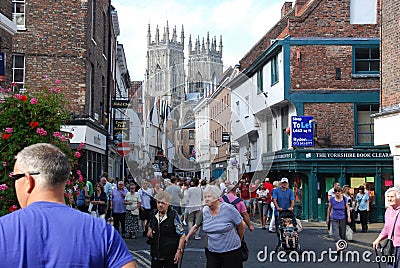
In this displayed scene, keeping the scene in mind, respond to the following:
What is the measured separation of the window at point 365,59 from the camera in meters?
29.4

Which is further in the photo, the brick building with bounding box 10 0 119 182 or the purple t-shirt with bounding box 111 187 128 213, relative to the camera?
the brick building with bounding box 10 0 119 182

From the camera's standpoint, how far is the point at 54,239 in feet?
10.3

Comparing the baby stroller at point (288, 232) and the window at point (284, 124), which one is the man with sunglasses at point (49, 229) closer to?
the baby stroller at point (288, 232)

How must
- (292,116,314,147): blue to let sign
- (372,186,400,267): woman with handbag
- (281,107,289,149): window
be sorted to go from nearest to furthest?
(372,186,400,267): woman with handbag < (292,116,314,147): blue to let sign < (281,107,289,149): window

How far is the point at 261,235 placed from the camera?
21.1 m

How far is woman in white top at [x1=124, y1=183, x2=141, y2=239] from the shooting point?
19.4m

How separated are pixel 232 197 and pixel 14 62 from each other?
1678cm

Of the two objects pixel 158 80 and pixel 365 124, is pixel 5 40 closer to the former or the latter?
pixel 158 80

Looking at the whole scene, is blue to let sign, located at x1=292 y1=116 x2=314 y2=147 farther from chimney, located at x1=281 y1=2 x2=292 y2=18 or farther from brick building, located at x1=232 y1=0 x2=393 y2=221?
chimney, located at x1=281 y1=2 x2=292 y2=18

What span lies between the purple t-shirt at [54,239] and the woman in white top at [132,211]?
1618 centimetres

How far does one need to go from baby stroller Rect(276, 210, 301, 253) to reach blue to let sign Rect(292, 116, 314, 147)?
1287 cm

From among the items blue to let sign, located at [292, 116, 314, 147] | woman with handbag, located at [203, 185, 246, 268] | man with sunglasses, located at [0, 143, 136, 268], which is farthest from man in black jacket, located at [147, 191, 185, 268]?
blue to let sign, located at [292, 116, 314, 147]

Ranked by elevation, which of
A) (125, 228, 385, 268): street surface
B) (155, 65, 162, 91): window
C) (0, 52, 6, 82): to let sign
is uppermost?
(0, 52, 6, 82): to let sign

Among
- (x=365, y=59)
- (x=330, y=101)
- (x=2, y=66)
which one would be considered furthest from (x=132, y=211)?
(x=365, y=59)
